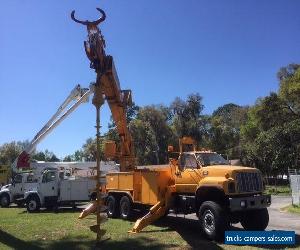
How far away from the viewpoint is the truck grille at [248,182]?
13.7 meters

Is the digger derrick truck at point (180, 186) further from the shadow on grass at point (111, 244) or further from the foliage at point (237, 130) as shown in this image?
the foliage at point (237, 130)

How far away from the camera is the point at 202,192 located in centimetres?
1455

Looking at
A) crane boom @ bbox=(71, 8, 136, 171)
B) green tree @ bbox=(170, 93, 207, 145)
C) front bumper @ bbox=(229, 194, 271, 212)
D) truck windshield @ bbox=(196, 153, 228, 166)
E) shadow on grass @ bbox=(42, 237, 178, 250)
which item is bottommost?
shadow on grass @ bbox=(42, 237, 178, 250)

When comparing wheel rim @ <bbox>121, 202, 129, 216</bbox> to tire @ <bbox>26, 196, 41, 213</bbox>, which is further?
tire @ <bbox>26, 196, 41, 213</bbox>

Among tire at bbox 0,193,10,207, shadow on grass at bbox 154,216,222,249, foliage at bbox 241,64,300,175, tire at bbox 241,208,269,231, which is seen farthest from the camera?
foliage at bbox 241,64,300,175

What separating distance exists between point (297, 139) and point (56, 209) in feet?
83.3

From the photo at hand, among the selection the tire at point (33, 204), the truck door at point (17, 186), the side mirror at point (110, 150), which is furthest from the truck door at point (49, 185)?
the side mirror at point (110, 150)

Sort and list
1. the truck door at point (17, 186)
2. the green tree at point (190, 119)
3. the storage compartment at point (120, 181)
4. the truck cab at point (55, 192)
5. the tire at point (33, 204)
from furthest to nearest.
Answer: the green tree at point (190, 119) → the truck door at point (17, 186) → the truck cab at point (55, 192) → the tire at point (33, 204) → the storage compartment at point (120, 181)

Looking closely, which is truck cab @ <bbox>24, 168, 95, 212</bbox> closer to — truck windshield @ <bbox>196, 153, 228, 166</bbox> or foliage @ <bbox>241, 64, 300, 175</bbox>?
truck windshield @ <bbox>196, 153, 228, 166</bbox>

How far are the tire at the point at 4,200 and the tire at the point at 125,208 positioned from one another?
12.5 meters

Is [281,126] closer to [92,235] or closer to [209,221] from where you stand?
[209,221]

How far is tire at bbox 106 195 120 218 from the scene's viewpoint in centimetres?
1944

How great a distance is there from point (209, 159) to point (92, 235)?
4.68 m

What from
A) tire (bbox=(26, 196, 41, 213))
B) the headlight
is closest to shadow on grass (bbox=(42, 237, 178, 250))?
the headlight
